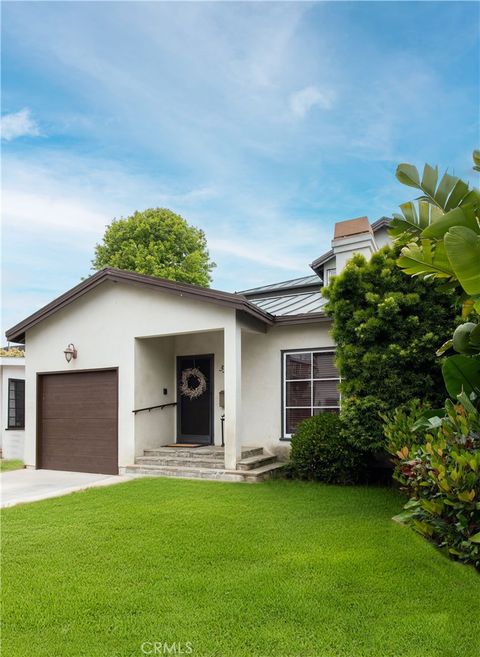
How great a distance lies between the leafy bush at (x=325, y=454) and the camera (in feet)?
29.3

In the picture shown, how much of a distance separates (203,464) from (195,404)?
2.26 meters

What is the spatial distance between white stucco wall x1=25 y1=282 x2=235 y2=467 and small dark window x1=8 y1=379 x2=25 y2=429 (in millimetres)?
3244

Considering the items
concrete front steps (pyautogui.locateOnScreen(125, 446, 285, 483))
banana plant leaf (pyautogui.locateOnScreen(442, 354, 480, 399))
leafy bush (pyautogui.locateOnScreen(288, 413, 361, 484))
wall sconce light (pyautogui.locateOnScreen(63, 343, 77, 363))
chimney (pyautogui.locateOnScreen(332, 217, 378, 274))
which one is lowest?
concrete front steps (pyautogui.locateOnScreen(125, 446, 285, 483))

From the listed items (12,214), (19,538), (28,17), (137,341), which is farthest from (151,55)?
(19,538)

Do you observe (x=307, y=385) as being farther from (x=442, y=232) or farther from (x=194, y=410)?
(x=442, y=232)

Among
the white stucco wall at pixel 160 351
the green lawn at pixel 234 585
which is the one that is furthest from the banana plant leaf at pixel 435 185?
the white stucco wall at pixel 160 351

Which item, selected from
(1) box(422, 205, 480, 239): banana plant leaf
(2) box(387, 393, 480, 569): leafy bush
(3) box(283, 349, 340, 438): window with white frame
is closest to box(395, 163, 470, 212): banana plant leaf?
(1) box(422, 205, 480, 239): banana plant leaf

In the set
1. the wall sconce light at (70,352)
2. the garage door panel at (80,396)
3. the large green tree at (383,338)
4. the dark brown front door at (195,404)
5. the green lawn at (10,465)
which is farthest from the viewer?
the green lawn at (10,465)

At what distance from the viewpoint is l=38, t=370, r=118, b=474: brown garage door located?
38.3ft

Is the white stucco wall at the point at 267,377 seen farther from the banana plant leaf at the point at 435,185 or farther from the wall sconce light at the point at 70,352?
the banana plant leaf at the point at 435,185

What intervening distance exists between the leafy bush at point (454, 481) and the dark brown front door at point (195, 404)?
307 inches

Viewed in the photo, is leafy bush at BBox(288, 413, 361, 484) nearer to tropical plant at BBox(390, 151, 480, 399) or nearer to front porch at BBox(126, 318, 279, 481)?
front porch at BBox(126, 318, 279, 481)

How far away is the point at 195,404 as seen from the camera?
41.0 feet

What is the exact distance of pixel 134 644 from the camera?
332cm
